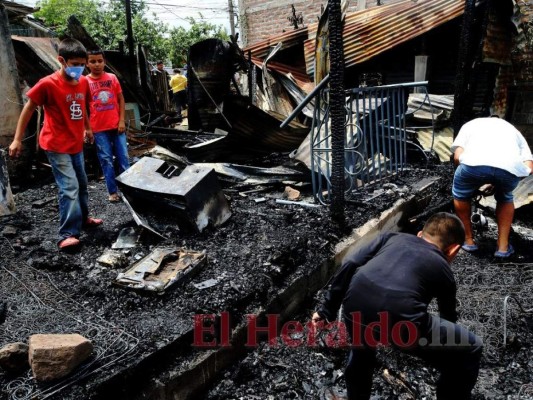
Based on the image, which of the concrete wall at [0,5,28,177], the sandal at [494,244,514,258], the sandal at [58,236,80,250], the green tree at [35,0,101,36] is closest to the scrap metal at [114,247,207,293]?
the sandal at [58,236,80,250]

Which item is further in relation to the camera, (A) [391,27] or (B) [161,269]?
(A) [391,27]

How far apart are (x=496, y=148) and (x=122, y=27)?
2526 centimetres

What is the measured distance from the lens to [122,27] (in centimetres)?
2412

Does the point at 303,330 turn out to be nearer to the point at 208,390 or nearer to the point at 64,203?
the point at 208,390

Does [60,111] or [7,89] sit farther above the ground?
[7,89]

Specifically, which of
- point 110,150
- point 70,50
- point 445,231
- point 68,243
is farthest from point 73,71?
point 445,231

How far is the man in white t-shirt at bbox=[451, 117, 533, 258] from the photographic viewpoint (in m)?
3.91

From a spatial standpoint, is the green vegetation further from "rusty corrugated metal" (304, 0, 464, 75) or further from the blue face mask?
the blue face mask

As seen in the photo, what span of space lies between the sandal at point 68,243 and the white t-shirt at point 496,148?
13.1 feet

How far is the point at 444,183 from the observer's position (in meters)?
5.65

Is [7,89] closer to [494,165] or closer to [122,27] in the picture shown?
[494,165]

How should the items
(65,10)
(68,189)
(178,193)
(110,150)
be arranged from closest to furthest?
(68,189), (178,193), (110,150), (65,10)

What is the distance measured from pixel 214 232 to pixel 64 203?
1.45 meters

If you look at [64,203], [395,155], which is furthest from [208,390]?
[395,155]
